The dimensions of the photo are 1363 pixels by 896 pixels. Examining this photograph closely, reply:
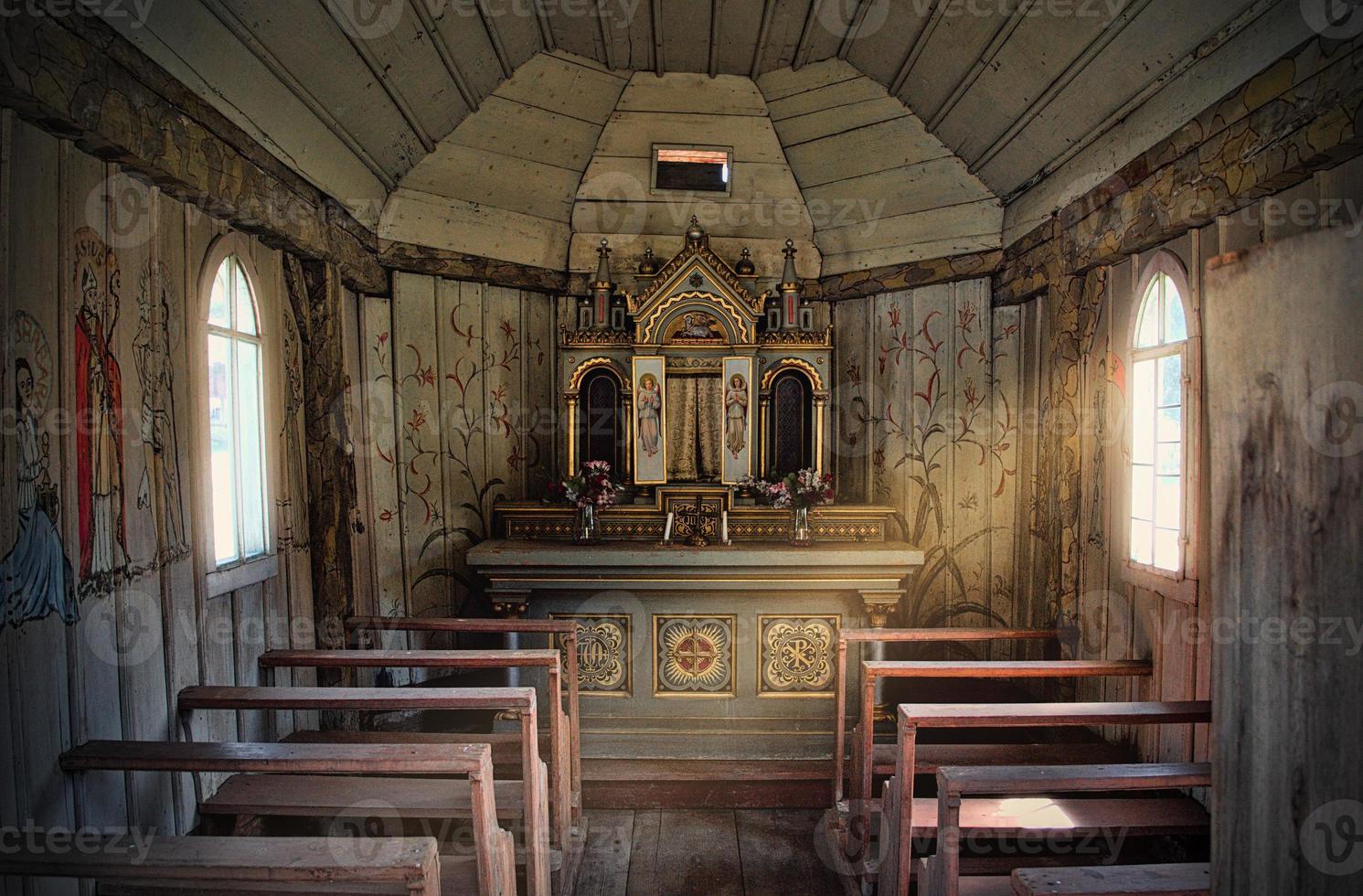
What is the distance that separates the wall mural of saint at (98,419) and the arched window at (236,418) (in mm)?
733

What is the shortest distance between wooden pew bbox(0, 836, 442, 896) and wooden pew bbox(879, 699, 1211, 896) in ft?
5.51

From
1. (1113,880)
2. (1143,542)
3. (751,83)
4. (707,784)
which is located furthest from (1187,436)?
(751,83)

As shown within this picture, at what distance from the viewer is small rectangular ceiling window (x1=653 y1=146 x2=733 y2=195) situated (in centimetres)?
616

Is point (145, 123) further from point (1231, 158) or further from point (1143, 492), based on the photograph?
point (1143, 492)

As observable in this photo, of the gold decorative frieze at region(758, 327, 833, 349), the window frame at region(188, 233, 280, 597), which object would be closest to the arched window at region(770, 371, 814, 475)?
the gold decorative frieze at region(758, 327, 833, 349)

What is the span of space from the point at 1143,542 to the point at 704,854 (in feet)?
8.72

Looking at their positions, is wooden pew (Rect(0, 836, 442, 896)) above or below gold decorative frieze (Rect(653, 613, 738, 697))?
above

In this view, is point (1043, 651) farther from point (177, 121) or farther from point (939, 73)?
point (177, 121)

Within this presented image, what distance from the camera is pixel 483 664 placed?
12.0 feet

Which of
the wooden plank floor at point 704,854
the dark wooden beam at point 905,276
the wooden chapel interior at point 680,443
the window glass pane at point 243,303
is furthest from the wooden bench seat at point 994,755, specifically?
the dark wooden beam at point 905,276

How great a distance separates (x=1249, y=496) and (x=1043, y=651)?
189 inches

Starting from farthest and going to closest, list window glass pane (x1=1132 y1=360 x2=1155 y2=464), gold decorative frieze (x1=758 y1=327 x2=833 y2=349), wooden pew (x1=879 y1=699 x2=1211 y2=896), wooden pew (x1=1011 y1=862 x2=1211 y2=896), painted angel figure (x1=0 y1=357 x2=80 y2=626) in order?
1. gold decorative frieze (x1=758 y1=327 x2=833 y2=349)
2. window glass pane (x1=1132 y1=360 x2=1155 y2=464)
3. wooden pew (x1=879 y1=699 x2=1211 y2=896)
4. painted angel figure (x1=0 y1=357 x2=80 y2=626)
5. wooden pew (x1=1011 y1=862 x2=1211 y2=896)

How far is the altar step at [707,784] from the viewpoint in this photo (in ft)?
14.7

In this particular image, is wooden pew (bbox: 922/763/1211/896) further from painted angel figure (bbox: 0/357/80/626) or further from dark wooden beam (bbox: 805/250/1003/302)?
dark wooden beam (bbox: 805/250/1003/302)
